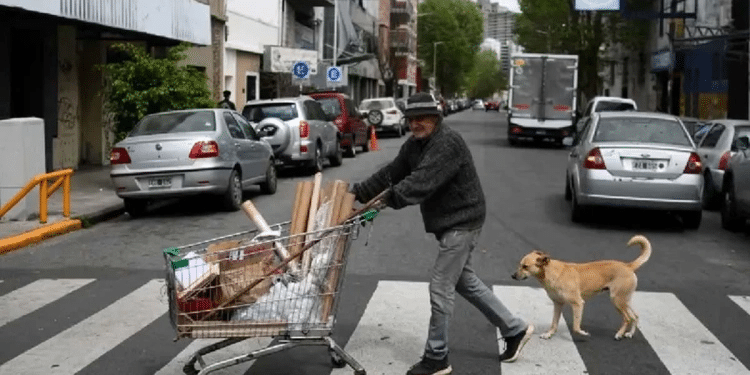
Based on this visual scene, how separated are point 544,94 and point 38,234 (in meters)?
22.8

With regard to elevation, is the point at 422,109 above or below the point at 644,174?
above

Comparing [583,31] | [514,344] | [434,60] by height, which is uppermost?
[434,60]

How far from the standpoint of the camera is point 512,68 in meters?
32.9

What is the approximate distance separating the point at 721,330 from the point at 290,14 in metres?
37.1

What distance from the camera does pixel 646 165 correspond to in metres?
Answer: 12.8

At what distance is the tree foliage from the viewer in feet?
174

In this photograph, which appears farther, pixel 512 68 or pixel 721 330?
pixel 512 68

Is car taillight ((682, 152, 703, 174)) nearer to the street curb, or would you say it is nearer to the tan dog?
the tan dog

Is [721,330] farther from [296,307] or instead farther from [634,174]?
[634,174]

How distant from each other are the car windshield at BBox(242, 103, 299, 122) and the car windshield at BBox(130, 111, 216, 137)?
5.53 meters

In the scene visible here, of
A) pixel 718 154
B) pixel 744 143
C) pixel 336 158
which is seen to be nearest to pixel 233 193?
pixel 744 143

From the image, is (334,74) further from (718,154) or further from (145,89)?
(718,154)

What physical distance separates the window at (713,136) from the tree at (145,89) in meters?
9.11

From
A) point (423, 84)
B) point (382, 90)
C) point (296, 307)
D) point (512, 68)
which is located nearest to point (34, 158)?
point (296, 307)
